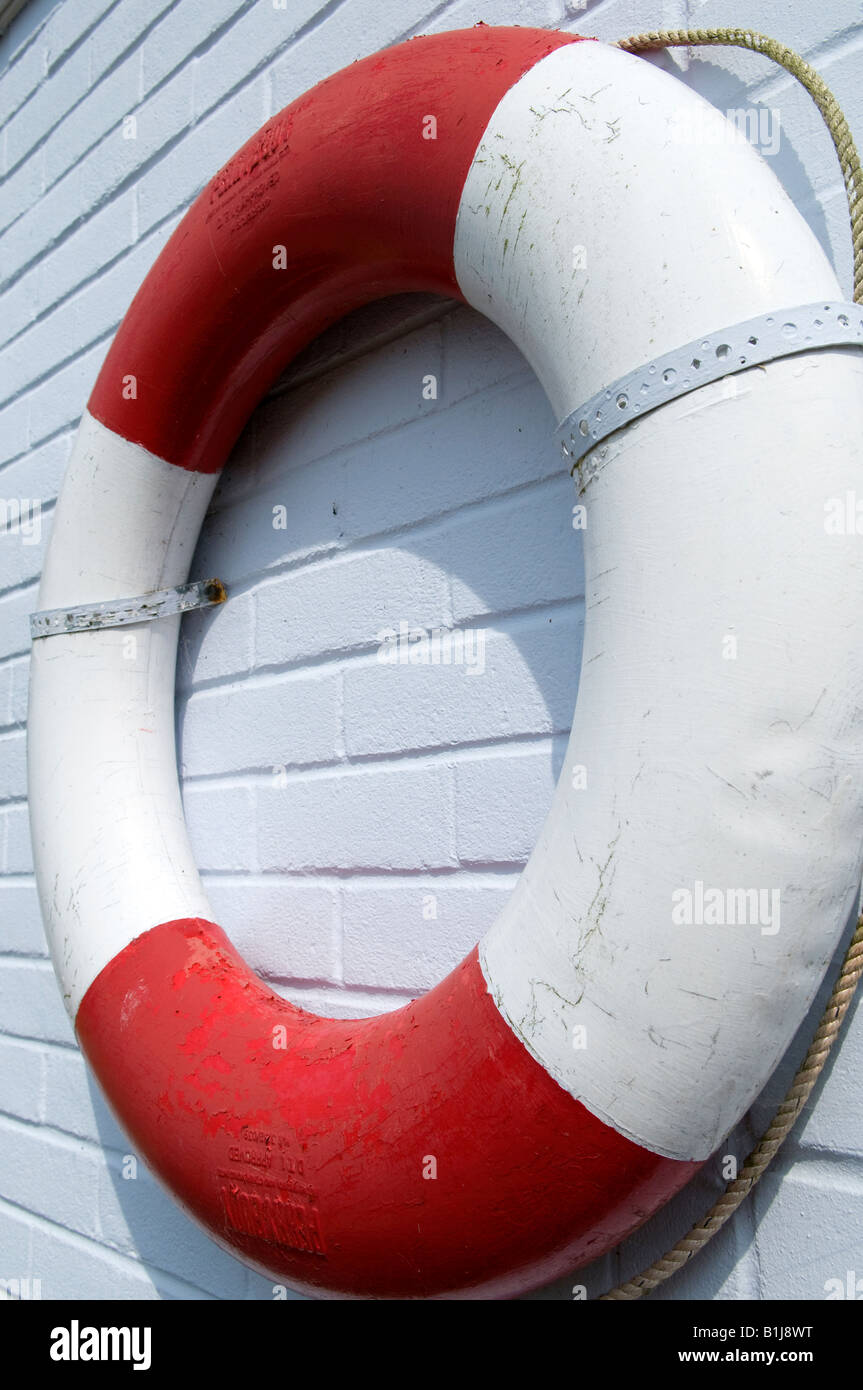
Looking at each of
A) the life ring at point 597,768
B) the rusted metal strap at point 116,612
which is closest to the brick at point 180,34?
the life ring at point 597,768

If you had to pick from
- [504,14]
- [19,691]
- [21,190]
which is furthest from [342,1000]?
[21,190]

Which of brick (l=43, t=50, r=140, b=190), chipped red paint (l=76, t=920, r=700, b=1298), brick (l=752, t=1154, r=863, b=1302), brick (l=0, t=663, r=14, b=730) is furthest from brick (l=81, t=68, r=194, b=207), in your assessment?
brick (l=752, t=1154, r=863, b=1302)

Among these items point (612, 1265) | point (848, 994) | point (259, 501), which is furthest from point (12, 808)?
point (848, 994)

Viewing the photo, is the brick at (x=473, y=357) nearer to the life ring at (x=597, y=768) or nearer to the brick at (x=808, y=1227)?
the life ring at (x=597, y=768)

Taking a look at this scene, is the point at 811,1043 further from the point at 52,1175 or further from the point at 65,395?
the point at 65,395

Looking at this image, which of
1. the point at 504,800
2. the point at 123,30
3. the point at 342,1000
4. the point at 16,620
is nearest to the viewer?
the point at 504,800

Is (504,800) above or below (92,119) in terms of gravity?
below

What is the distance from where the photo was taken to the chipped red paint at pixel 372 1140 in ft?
2.20

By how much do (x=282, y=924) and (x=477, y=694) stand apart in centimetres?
33

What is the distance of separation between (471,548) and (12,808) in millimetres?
889

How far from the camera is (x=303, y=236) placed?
95cm

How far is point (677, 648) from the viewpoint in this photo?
0.65 meters

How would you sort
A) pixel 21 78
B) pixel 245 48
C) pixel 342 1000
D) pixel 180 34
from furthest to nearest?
1. pixel 21 78
2. pixel 180 34
3. pixel 245 48
4. pixel 342 1000

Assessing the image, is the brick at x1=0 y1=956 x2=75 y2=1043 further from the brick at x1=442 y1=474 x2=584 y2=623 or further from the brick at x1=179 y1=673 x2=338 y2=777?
the brick at x1=442 y1=474 x2=584 y2=623
